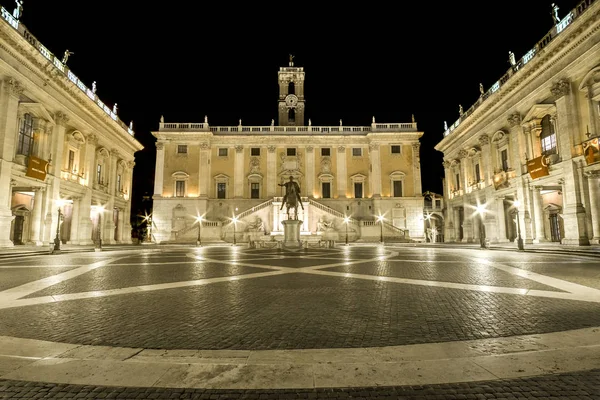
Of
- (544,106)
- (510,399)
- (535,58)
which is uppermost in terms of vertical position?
(535,58)

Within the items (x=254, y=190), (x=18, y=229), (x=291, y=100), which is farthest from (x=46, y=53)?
(x=291, y=100)

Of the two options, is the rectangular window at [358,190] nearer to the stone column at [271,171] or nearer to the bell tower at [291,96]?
the stone column at [271,171]

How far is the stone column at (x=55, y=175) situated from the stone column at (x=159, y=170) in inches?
688

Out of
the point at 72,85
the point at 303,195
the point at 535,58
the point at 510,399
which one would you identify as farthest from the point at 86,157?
the point at 535,58

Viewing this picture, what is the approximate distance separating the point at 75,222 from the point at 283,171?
2507 centimetres

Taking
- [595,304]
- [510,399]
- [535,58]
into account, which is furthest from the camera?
[535,58]

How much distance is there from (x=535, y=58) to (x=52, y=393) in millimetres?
28589

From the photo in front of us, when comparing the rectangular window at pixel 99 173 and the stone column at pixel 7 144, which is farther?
the rectangular window at pixel 99 173

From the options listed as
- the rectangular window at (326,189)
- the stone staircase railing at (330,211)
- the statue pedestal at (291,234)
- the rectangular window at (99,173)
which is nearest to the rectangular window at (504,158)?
the stone staircase railing at (330,211)

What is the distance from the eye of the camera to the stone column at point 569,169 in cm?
1888

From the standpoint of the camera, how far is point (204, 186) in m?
43.9

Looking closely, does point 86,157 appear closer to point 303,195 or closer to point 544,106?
point 303,195

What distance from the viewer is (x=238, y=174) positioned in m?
Result: 45.1

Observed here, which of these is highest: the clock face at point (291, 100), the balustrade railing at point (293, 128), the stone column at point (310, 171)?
the clock face at point (291, 100)
